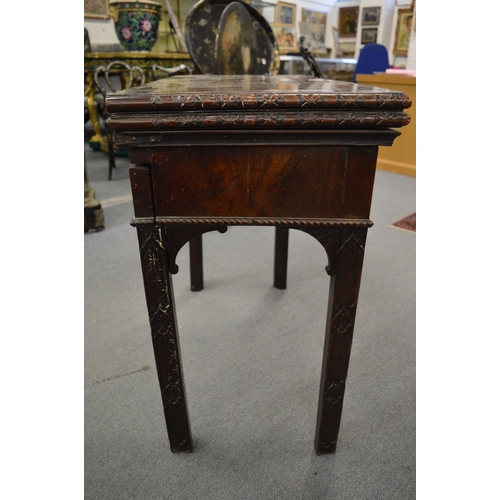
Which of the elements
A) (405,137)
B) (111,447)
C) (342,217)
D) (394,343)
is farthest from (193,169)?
(405,137)

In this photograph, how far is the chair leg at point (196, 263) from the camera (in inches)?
62.0

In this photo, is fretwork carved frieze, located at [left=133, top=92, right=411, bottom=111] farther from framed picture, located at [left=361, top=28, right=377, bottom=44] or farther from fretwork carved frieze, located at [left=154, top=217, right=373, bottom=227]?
framed picture, located at [left=361, top=28, right=377, bottom=44]

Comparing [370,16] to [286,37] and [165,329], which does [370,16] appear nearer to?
[286,37]

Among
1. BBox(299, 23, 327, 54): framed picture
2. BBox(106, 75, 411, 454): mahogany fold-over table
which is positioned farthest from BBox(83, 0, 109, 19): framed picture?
BBox(106, 75, 411, 454): mahogany fold-over table

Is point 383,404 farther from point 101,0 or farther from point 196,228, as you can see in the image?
point 101,0

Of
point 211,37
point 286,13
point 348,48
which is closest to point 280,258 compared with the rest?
A: point 211,37

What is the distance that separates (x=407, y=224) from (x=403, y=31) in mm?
4502

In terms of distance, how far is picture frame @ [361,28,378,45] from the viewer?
5910mm

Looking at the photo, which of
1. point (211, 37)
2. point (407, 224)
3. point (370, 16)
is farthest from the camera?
point (370, 16)

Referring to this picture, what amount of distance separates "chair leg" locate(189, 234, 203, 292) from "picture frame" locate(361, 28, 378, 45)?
5.50 metres

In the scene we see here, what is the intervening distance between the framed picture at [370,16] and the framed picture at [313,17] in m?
0.53

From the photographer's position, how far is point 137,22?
2.72 meters

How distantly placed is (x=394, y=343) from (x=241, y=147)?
37.7 inches

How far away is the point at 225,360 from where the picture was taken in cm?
129
